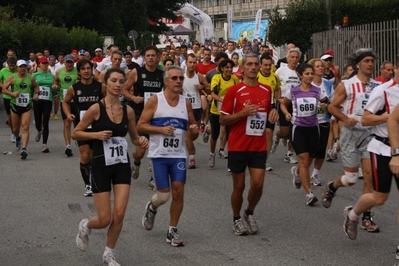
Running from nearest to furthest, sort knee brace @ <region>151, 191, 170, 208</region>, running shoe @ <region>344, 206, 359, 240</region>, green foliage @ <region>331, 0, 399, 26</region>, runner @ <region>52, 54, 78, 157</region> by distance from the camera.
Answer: running shoe @ <region>344, 206, 359, 240</region>, knee brace @ <region>151, 191, 170, 208</region>, runner @ <region>52, 54, 78, 157</region>, green foliage @ <region>331, 0, 399, 26</region>

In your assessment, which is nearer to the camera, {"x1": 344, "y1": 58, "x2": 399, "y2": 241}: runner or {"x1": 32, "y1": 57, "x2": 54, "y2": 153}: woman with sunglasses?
{"x1": 344, "y1": 58, "x2": 399, "y2": 241}: runner

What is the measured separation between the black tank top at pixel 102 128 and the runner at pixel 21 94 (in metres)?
8.48

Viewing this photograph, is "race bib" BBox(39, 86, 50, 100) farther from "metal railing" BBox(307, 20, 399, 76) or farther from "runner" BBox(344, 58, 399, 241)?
"runner" BBox(344, 58, 399, 241)

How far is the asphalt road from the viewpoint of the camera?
7.55m

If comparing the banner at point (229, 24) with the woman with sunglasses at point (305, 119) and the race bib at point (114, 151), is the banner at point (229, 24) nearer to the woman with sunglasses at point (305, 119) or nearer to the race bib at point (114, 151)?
the woman with sunglasses at point (305, 119)

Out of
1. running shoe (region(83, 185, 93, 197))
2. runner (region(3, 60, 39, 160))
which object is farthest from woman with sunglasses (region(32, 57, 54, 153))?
running shoe (region(83, 185, 93, 197))

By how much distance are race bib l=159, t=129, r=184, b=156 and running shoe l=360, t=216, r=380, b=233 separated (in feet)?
7.19

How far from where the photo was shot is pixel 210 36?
58.5 m

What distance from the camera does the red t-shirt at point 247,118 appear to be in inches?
331

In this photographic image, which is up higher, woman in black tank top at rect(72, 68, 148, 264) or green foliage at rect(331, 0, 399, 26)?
green foliage at rect(331, 0, 399, 26)

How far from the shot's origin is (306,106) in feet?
34.4

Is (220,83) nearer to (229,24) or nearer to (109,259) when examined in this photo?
(109,259)

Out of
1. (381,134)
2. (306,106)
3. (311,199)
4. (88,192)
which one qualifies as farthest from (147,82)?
(381,134)

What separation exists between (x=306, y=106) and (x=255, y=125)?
2.23m
